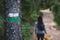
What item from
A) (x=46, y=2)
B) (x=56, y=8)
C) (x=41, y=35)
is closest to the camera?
(x=41, y=35)

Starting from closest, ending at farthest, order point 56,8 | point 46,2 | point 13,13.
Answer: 1. point 13,13
2. point 56,8
3. point 46,2

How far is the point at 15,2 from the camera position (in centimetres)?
332

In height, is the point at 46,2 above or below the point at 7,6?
below

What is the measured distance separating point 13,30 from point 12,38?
0.12 metres

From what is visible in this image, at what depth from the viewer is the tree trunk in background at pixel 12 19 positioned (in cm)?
331

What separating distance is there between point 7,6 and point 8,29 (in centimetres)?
36

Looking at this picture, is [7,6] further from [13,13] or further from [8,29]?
[8,29]

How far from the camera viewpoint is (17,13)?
11.0 ft

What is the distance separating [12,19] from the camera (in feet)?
10.9

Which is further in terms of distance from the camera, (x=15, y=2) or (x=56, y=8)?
(x=56, y=8)

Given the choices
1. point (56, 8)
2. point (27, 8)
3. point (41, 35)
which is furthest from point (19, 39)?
point (27, 8)

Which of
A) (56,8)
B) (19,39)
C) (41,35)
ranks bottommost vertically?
(41,35)

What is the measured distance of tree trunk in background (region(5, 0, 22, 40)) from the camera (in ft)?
10.9

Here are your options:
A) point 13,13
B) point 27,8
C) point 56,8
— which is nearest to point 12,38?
point 13,13
